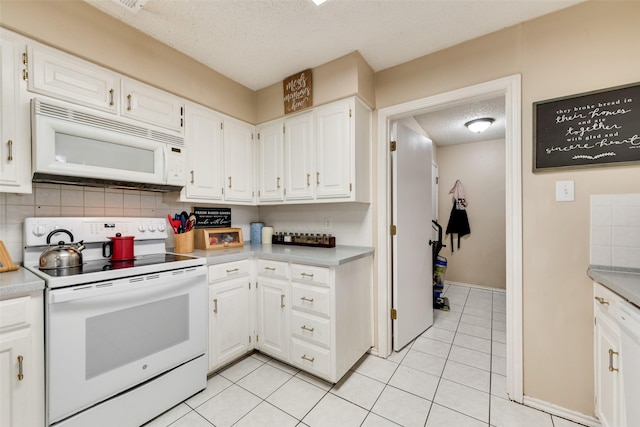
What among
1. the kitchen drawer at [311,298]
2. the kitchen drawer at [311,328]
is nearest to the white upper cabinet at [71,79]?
the kitchen drawer at [311,298]

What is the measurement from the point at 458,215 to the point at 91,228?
4648 mm

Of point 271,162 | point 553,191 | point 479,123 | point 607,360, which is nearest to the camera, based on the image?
point 607,360

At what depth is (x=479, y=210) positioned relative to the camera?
4.18 m

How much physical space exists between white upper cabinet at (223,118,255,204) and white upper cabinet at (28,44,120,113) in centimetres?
89

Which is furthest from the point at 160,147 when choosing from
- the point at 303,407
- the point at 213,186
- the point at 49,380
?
the point at 303,407

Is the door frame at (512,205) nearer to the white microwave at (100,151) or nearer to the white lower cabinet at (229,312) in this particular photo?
the white lower cabinet at (229,312)

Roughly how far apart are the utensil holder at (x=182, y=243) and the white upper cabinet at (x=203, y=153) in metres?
0.32

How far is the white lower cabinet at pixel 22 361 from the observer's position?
3.54ft

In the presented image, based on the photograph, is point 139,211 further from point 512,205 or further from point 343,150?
point 512,205

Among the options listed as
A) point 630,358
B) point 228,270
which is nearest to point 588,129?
point 630,358

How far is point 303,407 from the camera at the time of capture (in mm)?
1624

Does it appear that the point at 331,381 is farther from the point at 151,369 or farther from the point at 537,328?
the point at 537,328

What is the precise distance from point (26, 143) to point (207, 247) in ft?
4.15

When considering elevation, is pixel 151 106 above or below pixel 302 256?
above
